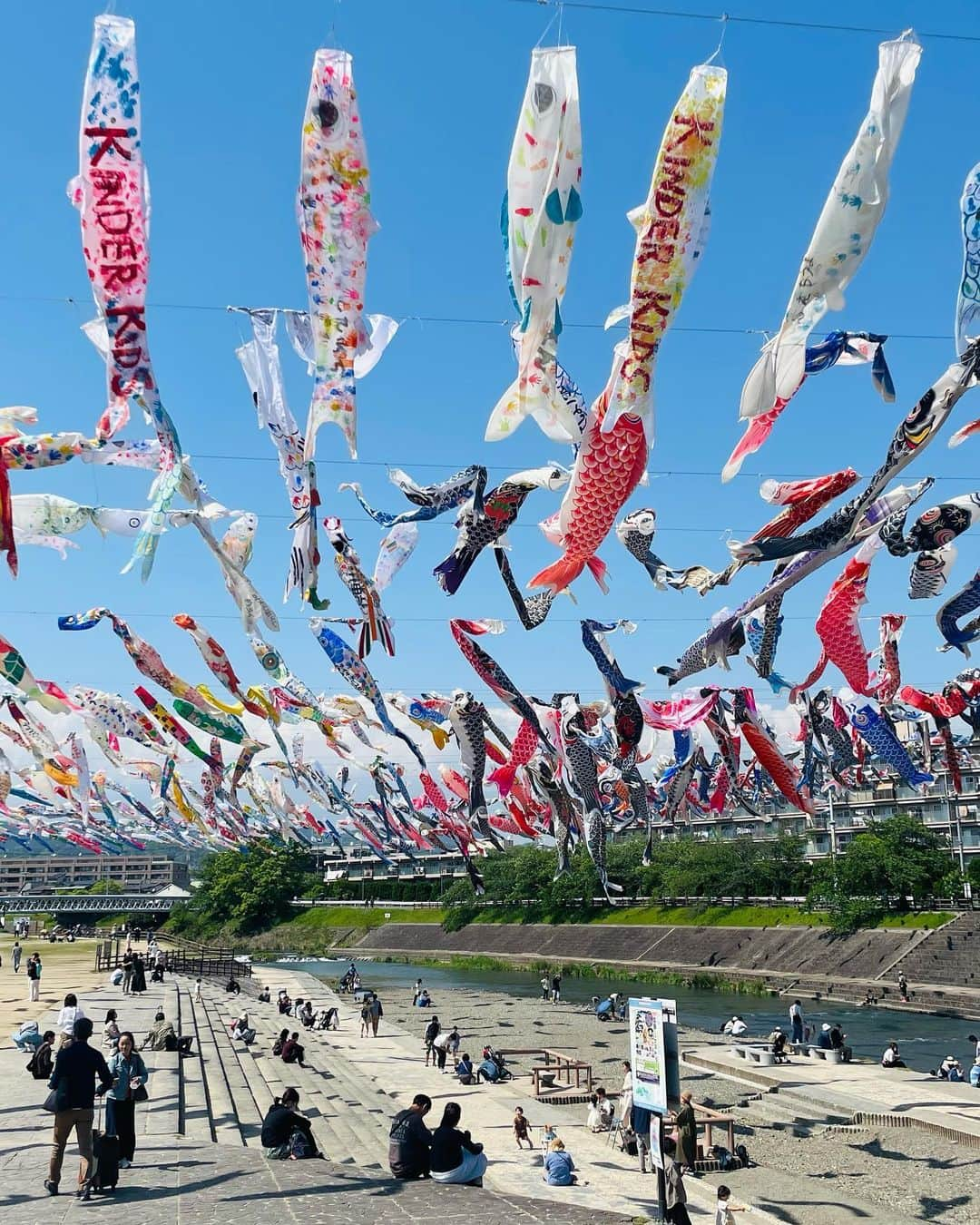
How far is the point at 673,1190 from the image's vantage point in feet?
25.5

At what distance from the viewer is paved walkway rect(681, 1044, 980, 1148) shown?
615 inches

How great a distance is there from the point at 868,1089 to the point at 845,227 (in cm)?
1583

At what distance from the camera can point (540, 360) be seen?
822 centimetres

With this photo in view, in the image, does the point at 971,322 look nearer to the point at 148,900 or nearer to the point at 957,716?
the point at 957,716

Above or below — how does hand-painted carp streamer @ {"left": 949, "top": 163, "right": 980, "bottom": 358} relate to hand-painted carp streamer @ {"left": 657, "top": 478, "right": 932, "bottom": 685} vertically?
above

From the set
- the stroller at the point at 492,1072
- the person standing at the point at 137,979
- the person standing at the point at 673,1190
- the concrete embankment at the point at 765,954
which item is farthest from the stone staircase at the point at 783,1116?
the person standing at the point at 137,979

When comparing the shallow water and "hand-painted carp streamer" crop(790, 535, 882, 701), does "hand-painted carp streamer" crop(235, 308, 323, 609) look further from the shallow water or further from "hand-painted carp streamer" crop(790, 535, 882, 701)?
the shallow water

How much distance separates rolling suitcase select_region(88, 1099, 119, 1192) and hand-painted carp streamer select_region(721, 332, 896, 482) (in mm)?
7692

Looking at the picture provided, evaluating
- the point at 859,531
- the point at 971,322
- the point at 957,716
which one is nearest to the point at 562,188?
the point at 971,322

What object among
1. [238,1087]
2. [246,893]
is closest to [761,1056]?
[238,1087]

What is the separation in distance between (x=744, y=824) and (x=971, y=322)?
59391 millimetres

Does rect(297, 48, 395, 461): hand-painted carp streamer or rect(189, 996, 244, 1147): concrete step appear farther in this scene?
rect(189, 996, 244, 1147): concrete step

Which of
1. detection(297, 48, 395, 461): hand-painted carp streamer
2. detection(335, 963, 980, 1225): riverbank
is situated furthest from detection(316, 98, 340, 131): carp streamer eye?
detection(335, 963, 980, 1225): riverbank

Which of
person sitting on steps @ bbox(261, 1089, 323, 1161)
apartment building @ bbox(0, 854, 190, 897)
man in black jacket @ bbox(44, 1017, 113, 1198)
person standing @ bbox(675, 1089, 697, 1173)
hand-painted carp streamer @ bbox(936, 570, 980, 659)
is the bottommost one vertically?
apartment building @ bbox(0, 854, 190, 897)
